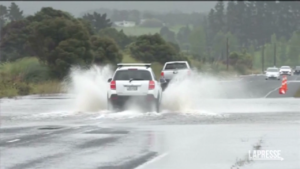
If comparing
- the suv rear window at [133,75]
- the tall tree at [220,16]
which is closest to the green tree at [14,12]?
the tall tree at [220,16]

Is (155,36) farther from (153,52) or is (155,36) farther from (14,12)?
(14,12)

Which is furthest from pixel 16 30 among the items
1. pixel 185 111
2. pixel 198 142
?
pixel 198 142

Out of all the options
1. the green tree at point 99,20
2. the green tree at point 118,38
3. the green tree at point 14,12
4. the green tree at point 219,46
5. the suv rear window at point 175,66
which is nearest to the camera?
the suv rear window at point 175,66

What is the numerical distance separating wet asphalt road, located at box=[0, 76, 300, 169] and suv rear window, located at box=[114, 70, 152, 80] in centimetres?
165

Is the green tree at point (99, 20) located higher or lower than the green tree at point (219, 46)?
higher

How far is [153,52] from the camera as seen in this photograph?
7362cm

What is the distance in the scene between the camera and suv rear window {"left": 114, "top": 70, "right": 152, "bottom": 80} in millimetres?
27234

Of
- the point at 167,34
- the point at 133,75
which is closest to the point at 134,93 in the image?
the point at 133,75

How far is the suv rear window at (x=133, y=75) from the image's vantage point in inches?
1072

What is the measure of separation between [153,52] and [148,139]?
2199 inches

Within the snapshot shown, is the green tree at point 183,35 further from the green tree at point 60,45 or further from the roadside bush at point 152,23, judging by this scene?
the green tree at point 60,45

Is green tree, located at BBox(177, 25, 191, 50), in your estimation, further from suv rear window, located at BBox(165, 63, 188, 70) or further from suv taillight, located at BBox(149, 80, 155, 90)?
suv taillight, located at BBox(149, 80, 155, 90)

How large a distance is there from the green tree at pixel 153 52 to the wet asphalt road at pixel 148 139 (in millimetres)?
44358

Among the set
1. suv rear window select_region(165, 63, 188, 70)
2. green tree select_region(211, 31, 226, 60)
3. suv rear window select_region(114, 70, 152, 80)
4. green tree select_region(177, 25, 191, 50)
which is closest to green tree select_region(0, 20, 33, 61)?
suv rear window select_region(165, 63, 188, 70)
